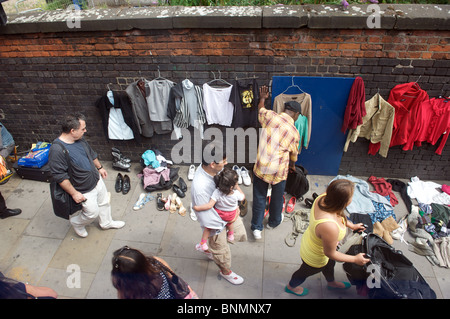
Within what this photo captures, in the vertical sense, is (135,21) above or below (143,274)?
above

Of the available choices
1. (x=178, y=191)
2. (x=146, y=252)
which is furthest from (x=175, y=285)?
(x=178, y=191)

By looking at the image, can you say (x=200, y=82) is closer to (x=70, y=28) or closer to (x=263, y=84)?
(x=263, y=84)

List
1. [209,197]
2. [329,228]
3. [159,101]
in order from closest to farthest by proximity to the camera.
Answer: [329,228] < [209,197] < [159,101]

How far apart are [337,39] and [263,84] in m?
1.30

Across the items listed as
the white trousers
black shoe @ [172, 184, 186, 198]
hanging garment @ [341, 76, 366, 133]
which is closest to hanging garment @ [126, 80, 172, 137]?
black shoe @ [172, 184, 186, 198]

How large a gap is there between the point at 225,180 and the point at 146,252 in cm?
213

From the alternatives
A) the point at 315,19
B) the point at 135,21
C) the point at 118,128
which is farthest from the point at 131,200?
the point at 315,19

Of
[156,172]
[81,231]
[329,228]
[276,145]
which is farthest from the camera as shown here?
[156,172]

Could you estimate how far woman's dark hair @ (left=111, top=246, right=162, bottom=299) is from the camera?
7.42 feet

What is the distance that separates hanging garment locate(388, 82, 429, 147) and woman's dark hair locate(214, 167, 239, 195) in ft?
10.9

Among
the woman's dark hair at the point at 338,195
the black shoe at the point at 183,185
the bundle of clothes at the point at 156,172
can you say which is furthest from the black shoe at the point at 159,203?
the woman's dark hair at the point at 338,195

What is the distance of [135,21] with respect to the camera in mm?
4605

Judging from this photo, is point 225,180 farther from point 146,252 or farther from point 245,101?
point 245,101

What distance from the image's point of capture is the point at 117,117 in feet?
18.4
